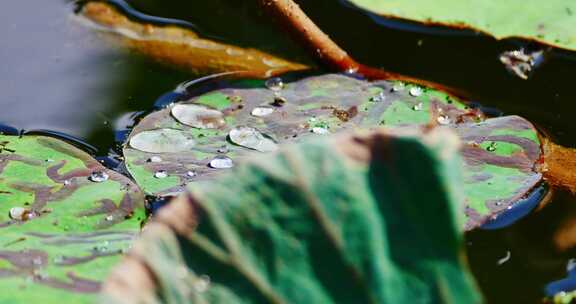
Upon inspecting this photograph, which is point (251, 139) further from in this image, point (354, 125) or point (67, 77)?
point (67, 77)

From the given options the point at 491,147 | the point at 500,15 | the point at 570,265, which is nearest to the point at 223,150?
the point at 491,147

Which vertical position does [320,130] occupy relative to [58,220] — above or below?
above

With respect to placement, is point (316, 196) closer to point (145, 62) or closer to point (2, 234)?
point (2, 234)

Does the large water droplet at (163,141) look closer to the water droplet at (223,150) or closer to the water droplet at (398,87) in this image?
the water droplet at (223,150)

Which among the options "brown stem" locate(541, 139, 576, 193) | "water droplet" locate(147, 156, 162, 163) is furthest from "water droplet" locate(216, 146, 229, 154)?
"brown stem" locate(541, 139, 576, 193)

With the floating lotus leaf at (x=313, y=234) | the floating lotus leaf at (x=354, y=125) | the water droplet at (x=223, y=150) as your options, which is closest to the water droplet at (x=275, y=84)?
the floating lotus leaf at (x=354, y=125)

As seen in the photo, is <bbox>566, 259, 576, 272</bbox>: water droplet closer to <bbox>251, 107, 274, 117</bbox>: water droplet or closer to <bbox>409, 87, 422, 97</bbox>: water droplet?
<bbox>409, 87, 422, 97</bbox>: water droplet

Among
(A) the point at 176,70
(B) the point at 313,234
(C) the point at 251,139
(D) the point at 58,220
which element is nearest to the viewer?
(B) the point at 313,234
